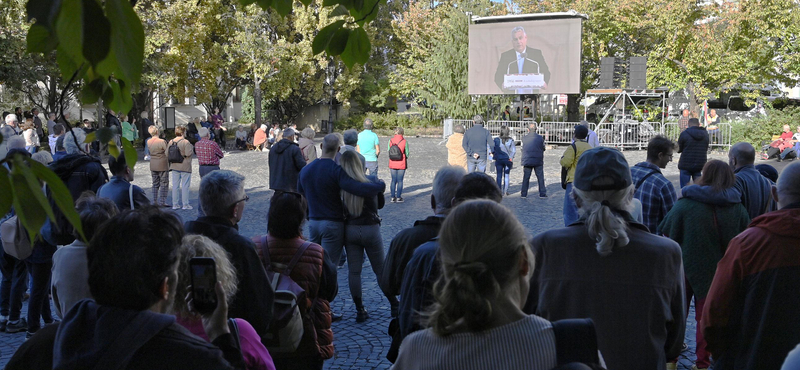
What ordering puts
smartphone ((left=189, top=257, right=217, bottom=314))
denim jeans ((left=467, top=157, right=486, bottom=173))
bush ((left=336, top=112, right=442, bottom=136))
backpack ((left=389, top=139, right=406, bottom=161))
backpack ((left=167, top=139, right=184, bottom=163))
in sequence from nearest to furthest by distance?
smartphone ((left=189, top=257, right=217, bottom=314)) → backpack ((left=167, top=139, right=184, bottom=163)) → backpack ((left=389, top=139, right=406, bottom=161)) → denim jeans ((left=467, top=157, right=486, bottom=173)) → bush ((left=336, top=112, right=442, bottom=136))

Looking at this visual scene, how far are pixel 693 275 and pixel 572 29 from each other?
83.2 ft

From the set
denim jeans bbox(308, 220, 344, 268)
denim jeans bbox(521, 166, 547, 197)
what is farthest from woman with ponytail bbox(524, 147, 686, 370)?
denim jeans bbox(521, 166, 547, 197)

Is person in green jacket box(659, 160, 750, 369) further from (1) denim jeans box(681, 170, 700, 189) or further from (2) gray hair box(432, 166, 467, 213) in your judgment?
(1) denim jeans box(681, 170, 700, 189)

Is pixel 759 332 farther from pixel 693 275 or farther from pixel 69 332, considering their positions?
pixel 69 332

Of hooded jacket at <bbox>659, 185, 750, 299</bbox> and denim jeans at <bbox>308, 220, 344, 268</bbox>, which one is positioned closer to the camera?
hooded jacket at <bbox>659, 185, 750, 299</bbox>

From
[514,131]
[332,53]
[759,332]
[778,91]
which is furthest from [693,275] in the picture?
[778,91]

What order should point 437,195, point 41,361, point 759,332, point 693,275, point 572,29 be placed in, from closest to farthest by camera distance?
point 41,361, point 759,332, point 437,195, point 693,275, point 572,29

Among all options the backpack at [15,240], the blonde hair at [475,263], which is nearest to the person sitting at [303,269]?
the blonde hair at [475,263]

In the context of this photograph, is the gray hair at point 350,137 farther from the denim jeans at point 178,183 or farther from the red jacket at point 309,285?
the red jacket at point 309,285

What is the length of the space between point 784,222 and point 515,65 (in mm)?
27411

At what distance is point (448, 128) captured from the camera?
103ft

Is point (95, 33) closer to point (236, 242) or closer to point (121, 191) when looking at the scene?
point (236, 242)

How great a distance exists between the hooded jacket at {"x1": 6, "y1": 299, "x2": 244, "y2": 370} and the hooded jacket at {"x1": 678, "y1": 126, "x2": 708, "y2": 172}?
9.51m

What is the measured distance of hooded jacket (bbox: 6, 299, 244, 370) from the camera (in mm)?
1687
